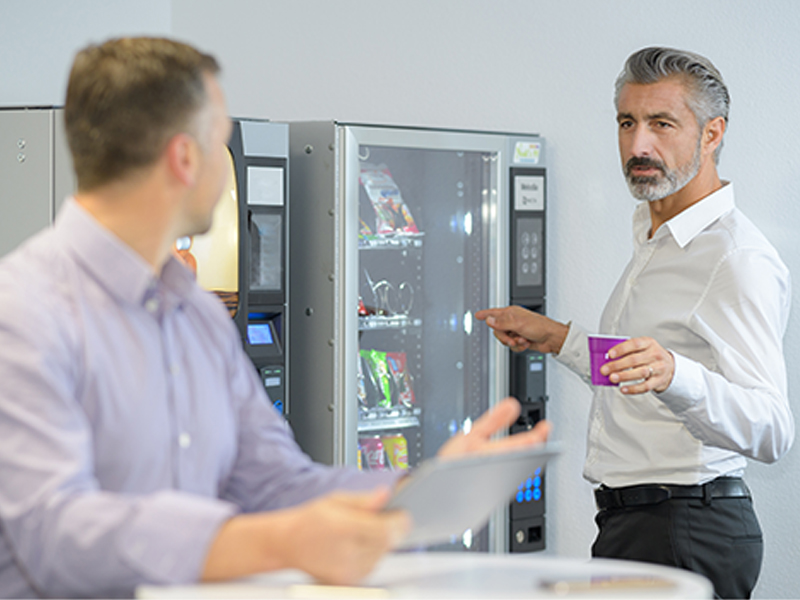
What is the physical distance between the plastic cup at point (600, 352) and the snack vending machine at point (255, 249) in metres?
1.51

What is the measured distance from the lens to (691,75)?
93.1 inches

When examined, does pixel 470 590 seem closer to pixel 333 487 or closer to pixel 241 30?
pixel 333 487

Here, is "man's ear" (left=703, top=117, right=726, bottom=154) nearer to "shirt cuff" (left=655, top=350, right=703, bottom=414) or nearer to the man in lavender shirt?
"shirt cuff" (left=655, top=350, right=703, bottom=414)

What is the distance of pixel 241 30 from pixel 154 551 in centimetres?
379

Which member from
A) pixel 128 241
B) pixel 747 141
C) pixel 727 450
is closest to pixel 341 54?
pixel 747 141

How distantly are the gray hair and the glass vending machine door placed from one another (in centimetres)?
117

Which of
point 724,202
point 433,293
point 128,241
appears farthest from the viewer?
point 433,293

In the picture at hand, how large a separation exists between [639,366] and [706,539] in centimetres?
53

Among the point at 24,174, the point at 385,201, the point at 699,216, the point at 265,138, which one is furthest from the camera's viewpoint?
the point at 385,201

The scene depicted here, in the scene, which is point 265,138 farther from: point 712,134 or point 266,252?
point 712,134

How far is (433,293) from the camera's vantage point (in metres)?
3.55

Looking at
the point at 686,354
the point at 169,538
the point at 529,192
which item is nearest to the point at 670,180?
the point at 686,354

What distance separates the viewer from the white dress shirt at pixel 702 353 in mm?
2004

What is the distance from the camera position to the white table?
98 cm
